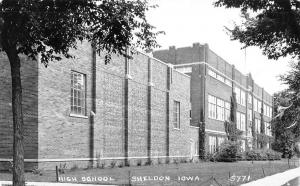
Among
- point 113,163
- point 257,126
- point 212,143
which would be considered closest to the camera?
point 113,163

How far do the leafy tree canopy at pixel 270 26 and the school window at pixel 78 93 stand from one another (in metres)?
11.9

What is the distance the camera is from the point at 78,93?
2819cm

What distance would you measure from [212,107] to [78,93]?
28.6 m

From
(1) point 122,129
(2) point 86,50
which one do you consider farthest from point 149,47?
(1) point 122,129

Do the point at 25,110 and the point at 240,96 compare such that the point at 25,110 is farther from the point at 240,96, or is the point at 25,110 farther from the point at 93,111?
the point at 240,96

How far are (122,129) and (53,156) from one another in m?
8.53

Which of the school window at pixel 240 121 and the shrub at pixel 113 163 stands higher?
the school window at pixel 240 121

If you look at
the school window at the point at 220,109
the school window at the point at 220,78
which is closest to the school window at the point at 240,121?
the school window at the point at 220,109

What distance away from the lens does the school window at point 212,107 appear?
53.2m

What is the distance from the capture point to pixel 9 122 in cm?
2502

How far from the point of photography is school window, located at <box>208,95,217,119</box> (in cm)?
5325

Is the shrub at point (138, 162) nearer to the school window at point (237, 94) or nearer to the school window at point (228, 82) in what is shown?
the school window at point (228, 82)

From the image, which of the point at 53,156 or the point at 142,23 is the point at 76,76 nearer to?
the point at 53,156

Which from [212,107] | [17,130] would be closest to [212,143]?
[212,107]
